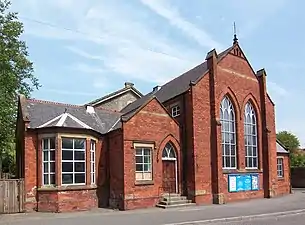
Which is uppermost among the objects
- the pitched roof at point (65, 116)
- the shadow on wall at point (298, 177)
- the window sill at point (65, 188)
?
the pitched roof at point (65, 116)

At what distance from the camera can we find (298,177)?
4700 centimetres

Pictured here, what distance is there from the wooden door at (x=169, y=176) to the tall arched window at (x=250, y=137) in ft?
22.5

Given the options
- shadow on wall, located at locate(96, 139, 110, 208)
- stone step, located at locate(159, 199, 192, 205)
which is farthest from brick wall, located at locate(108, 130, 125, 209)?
stone step, located at locate(159, 199, 192, 205)

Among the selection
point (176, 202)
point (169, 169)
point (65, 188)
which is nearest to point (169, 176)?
point (169, 169)

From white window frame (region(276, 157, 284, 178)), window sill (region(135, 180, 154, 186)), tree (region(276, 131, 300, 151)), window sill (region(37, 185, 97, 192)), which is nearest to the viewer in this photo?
window sill (region(37, 185, 97, 192))

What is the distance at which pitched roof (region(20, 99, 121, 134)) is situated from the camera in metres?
23.4

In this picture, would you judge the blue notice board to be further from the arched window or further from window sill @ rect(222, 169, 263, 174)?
the arched window

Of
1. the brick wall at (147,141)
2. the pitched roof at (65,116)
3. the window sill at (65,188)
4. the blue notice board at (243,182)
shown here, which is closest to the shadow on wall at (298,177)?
the blue notice board at (243,182)

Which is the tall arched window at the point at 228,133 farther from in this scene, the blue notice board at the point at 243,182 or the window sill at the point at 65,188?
the window sill at the point at 65,188

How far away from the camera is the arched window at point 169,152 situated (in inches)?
1017

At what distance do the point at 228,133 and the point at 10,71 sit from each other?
18.2m

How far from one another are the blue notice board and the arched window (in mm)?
4586

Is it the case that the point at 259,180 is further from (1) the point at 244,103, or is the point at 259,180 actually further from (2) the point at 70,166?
(2) the point at 70,166

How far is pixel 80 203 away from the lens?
74.8 ft
